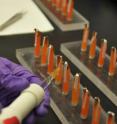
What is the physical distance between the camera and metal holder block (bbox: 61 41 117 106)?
79 centimetres

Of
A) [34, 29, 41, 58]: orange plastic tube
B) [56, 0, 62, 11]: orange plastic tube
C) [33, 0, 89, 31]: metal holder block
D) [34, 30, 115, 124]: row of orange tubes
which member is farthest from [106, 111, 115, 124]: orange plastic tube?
[56, 0, 62, 11]: orange plastic tube

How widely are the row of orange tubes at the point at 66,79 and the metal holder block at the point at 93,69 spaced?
7 centimetres

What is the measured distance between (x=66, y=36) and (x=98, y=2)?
31 centimetres

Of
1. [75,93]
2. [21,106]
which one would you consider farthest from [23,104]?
[75,93]

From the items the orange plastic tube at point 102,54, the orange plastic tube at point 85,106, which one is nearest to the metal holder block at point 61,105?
the orange plastic tube at point 85,106

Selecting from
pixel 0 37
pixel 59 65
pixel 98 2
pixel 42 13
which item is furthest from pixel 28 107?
pixel 98 2

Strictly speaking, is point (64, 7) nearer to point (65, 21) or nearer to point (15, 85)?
point (65, 21)

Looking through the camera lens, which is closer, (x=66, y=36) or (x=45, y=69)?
(x=45, y=69)

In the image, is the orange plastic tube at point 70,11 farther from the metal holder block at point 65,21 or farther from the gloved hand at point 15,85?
the gloved hand at point 15,85

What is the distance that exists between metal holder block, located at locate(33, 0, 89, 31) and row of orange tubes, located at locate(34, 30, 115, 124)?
0.19 m

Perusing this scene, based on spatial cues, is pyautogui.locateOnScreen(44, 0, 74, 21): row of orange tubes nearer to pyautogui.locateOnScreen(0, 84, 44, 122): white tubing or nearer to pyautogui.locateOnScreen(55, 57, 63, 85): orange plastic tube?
pyautogui.locateOnScreen(55, 57, 63, 85): orange plastic tube

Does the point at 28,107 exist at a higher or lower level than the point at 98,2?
higher

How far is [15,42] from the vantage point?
38.0 inches

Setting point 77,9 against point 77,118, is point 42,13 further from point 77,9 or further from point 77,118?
point 77,118
